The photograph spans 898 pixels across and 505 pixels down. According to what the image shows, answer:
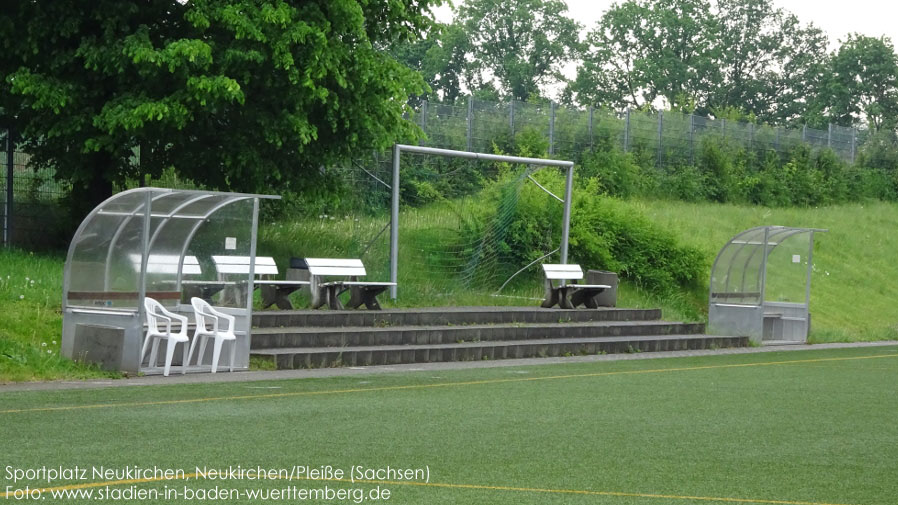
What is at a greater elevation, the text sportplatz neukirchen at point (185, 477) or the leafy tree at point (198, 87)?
the leafy tree at point (198, 87)

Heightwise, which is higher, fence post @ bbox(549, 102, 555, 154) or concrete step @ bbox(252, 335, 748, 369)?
fence post @ bbox(549, 102, 555, 154)

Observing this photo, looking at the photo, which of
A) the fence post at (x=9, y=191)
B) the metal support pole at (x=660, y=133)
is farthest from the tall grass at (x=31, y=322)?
the metal support pole at (x=660, y=133)

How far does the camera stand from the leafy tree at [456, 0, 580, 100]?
68.9 metres

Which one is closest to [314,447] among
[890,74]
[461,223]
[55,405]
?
[55,405]

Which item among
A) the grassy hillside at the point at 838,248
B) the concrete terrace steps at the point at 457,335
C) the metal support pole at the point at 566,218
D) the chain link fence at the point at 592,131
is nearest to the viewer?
the concrete terrace steps at the point at 457,335

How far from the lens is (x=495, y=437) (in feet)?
30.2

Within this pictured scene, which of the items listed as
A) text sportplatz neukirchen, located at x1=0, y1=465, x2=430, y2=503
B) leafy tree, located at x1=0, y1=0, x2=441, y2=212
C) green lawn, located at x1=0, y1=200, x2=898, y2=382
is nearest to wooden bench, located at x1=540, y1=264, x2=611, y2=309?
green lawn, located at x1=0, y1=200, x2=898, y2=382

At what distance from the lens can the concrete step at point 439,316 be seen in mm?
17359

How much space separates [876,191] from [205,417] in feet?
130

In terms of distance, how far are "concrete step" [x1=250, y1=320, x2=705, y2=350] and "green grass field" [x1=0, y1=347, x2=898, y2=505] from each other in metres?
2.07

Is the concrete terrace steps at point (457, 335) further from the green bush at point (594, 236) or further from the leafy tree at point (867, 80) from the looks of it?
the leafy tree at point (867, 80)

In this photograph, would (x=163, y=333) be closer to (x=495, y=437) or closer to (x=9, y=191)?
(x=495, y=437)

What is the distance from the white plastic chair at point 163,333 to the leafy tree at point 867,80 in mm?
63289

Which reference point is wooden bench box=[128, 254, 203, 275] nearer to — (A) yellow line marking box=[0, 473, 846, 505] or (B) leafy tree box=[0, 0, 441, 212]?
(B) leafy tree box=[0, 0, 441, 212]
